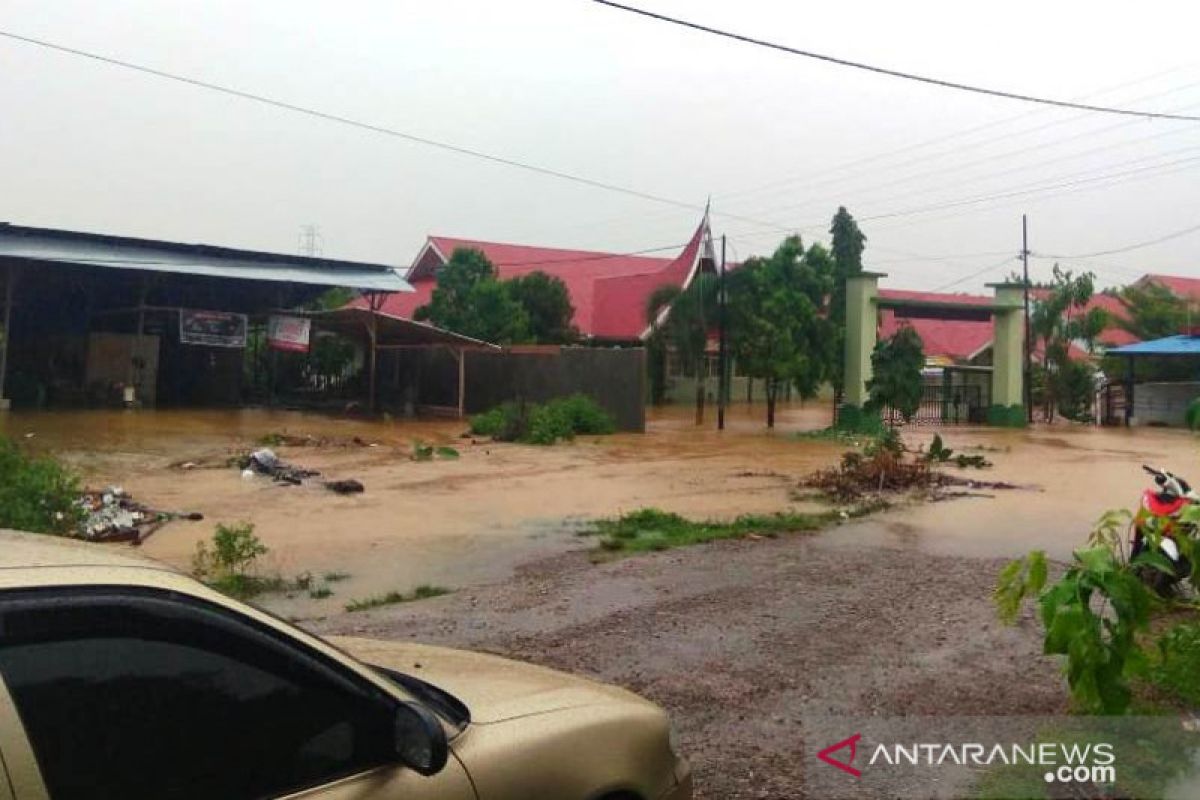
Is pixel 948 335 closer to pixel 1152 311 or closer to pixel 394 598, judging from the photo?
pixel 1152 311

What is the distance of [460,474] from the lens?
17.0 m

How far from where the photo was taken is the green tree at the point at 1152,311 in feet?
149

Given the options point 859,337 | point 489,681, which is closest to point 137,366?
point 859,337

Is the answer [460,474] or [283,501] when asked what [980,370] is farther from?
[283,501]

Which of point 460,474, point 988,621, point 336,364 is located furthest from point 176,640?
point 336,364

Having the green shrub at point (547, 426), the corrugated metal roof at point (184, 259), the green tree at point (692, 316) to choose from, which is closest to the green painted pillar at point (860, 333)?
the green tree at point (692, 316)

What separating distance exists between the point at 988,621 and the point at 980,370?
32.2 meters

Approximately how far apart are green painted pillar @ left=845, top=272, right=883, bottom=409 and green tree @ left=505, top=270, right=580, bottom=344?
1127 centimetres

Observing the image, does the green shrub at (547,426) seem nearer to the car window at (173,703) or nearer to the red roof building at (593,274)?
the red roof building at (593,274)

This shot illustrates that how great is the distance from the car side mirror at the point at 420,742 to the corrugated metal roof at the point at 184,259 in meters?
28.3

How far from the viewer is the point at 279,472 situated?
1590cm

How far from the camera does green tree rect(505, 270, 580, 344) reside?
3747 cm

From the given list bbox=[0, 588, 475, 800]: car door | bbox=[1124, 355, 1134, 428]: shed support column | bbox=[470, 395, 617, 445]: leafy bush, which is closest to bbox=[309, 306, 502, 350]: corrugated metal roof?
bbox=[470, 395, 617, 445]: leafy bush

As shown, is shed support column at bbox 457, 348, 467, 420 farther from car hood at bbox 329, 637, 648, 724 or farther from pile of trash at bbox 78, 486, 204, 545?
car hood at bbox 329, 637, 648, 724
